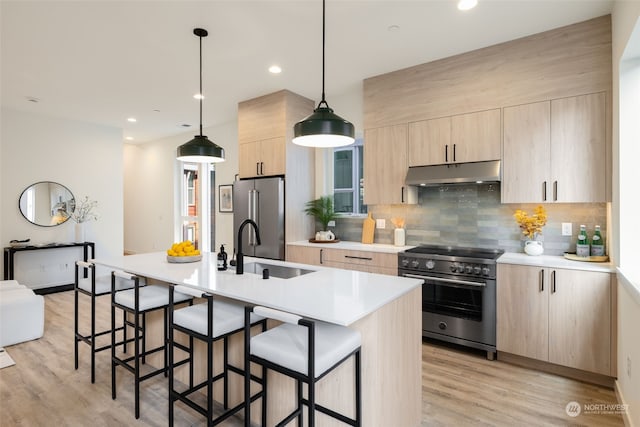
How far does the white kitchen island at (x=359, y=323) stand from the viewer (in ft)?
5.47

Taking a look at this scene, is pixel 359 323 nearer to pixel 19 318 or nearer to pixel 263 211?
pixel 263 211

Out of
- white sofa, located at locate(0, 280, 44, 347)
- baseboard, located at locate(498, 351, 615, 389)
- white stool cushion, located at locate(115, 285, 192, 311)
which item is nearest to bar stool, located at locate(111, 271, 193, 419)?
white stool cushion, located at locate(115, 285, 192, 311)

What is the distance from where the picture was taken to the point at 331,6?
100 inches

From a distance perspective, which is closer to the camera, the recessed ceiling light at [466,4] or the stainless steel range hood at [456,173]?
the recessed ceiling light at [466,4]

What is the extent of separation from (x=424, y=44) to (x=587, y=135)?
5.18ft

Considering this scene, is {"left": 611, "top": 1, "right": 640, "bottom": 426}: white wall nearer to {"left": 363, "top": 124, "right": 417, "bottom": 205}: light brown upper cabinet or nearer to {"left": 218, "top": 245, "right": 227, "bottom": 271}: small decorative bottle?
{"left": 363, "top": 124, "right": 417, "bottom": 205}: light brown upper cabinet

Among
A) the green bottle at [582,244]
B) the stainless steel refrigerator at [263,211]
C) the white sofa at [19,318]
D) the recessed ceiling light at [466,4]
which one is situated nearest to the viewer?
the recessed ceiling light at [466,4]

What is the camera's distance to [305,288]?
192cm

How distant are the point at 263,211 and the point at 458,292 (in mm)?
2512

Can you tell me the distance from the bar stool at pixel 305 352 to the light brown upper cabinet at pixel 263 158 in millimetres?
2961

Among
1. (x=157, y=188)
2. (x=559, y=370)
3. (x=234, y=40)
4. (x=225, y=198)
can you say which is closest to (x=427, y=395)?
(x=559, y=370)

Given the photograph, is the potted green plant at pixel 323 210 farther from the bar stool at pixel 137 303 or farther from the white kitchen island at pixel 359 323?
the bar stool at pixel 137 303

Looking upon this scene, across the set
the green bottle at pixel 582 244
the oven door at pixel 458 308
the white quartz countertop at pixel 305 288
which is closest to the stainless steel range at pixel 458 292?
the oven door at pixel 458 308

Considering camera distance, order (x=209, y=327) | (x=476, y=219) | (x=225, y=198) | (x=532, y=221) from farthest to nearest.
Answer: (x=225, y=198), (x=476, y=219), (x=532, y=221), (x=209, y=327)
